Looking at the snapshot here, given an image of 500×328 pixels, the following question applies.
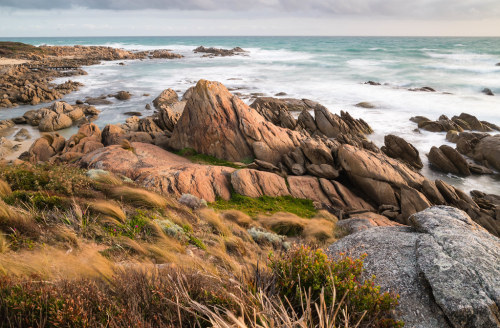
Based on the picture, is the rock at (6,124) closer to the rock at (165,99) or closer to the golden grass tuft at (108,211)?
the rock at (165,99)

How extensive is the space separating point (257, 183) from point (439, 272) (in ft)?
34.1

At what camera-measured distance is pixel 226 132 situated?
18.3 metres

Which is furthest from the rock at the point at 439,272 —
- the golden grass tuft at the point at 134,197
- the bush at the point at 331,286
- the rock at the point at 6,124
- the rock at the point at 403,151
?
the rock at the point at 6,124

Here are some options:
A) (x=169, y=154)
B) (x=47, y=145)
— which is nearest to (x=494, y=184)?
(x=169, y=154)

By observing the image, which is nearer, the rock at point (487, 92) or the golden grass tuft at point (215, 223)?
the golden grass tuft at point (215, 223)

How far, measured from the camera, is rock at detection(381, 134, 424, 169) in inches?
798

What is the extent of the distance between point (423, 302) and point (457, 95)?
46.6 metres

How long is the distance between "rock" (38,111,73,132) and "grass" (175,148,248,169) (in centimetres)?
1595

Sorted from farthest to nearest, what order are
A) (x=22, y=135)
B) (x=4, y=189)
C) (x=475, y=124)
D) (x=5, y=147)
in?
(x=475, y=124), (x=22, y=135), (x=5, y=147), (x=4, y=189)

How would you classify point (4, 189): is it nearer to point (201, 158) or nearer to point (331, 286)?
point (331, 286)

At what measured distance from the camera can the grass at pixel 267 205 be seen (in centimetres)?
1274

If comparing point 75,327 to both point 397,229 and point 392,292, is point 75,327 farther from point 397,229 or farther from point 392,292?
point 397,229

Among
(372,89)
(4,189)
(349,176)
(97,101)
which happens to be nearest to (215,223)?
(4,189)

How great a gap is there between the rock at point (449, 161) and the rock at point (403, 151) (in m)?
1.16
